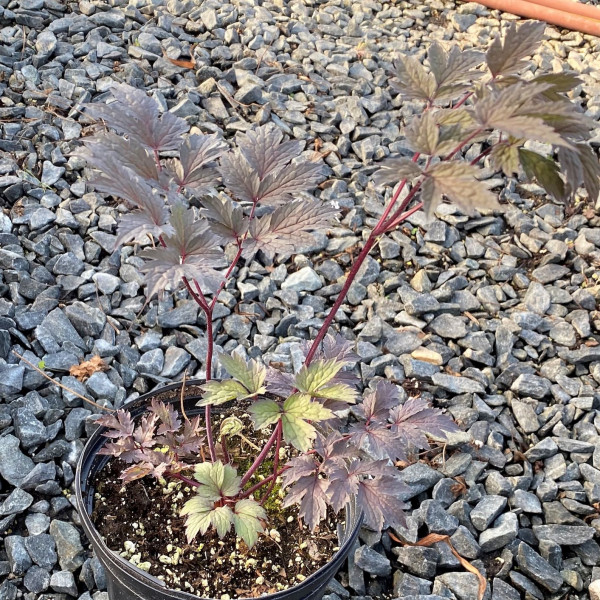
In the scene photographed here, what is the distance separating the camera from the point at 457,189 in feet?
3.06

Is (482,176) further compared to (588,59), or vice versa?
(588,59)

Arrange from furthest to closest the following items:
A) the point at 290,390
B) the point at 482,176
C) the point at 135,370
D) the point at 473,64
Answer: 1. the point at 482,176
2. the point at 135,370
3. the point at 290,390
4. the point at 473,64

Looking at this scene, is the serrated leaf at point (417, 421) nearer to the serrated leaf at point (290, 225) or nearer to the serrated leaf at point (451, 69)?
the serrated leaf at point (290, 225)

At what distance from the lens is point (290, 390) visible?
4.59ft

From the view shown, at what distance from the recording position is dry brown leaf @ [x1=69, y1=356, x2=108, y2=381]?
2.05 m

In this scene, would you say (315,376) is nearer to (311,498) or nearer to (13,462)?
(311,498)

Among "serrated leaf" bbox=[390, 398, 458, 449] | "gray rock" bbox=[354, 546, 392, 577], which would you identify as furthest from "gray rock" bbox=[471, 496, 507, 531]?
"serrated leaf" bbox=[390, 398, 458, 449]

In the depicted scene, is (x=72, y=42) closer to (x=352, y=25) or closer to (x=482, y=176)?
(x=352, y=25)

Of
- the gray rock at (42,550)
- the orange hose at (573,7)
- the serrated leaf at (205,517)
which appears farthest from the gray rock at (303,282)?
the orange hose at (573,7)

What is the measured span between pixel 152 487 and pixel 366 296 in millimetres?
1123

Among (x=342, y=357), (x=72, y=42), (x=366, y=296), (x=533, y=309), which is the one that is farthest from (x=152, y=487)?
(x=72, y=42)

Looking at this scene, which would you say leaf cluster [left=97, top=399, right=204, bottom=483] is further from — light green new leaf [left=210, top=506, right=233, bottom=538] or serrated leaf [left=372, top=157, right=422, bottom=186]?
serrated leaf [left=372, top=157, right=422, bottom=186]

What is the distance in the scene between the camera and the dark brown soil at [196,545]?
1473 millimetres

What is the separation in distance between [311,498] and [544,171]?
698 millimetres
